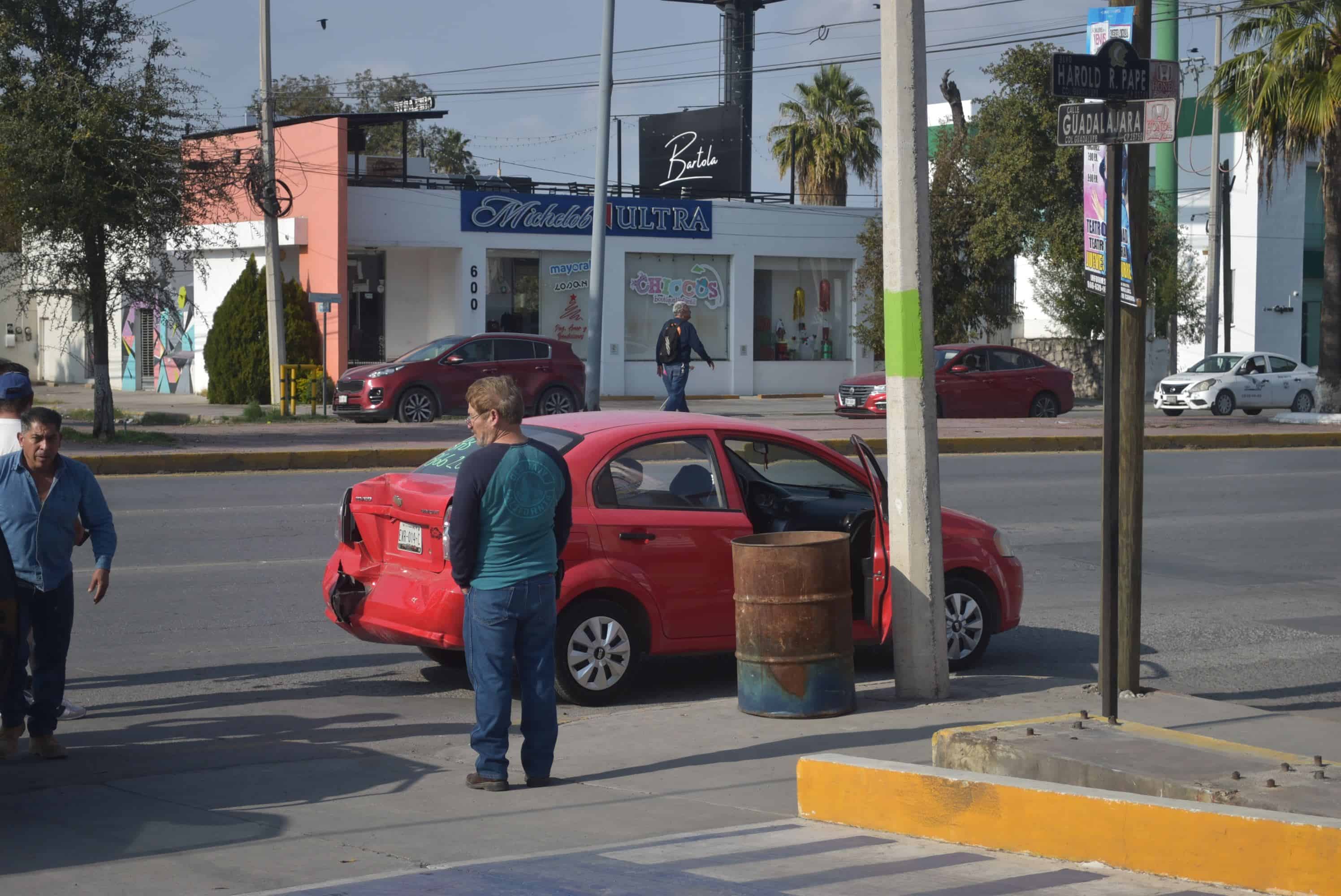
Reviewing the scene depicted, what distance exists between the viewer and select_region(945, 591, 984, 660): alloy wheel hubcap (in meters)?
9.10

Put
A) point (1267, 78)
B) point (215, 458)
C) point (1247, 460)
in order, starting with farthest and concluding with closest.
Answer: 1. point (1267, 78)
2. point (1247, 460)
3. point (215, 458)

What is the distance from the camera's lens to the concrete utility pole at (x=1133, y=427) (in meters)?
7.45

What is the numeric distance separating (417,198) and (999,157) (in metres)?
14.7

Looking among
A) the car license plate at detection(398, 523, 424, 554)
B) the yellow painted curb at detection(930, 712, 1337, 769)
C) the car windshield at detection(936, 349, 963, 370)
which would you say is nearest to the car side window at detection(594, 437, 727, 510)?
the car license plate at detection(398, 523, 424, 554)

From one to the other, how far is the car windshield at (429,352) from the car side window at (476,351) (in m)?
0.17

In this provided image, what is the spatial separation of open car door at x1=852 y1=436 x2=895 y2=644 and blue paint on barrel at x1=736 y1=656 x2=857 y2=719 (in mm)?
616

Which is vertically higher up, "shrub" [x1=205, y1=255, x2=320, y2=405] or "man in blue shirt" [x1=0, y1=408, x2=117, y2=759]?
"shrub" [x1=205, y1=255, x2=320, y2=405]

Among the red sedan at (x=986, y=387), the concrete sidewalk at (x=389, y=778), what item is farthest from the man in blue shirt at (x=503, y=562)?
the red sedan at (x=986, y=387)

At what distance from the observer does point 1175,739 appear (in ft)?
21.1

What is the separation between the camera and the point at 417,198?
36.0 meters

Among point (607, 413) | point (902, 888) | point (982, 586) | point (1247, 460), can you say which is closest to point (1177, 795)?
point (902, 888)

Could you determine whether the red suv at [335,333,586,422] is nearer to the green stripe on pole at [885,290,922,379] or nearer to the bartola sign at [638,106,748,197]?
the bartola sign at [638,106,748,197]

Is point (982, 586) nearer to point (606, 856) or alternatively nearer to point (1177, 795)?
point (1177, 795)

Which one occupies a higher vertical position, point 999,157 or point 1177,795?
point 999,157
